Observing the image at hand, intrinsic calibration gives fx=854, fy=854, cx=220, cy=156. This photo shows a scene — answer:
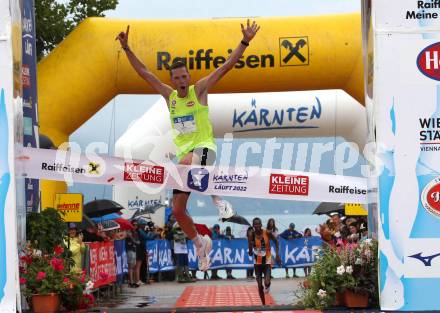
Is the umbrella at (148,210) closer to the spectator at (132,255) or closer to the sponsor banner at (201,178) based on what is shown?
the spectator at (132,255)

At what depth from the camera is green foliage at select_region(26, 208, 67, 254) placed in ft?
26.5

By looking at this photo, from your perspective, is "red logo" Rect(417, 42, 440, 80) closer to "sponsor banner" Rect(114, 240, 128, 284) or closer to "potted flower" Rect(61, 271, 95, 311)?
"potted flower" Rect(61, 271, 95, 311)

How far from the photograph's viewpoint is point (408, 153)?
21.9 ft

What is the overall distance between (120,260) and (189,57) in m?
6.88

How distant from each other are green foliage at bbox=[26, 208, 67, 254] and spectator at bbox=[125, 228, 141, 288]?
9.88 metres

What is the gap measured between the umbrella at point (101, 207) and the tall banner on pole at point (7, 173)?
38.0ft

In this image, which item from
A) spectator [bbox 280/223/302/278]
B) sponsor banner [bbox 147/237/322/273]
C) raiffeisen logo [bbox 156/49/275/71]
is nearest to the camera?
raiffeisen logo [bbox 156/49/275/71]

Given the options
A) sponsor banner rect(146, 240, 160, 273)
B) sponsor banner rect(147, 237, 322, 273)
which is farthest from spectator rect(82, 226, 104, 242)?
sponsor banner rect(147, 237, 322, 273)

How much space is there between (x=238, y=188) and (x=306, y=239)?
577 inches

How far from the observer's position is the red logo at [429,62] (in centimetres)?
667

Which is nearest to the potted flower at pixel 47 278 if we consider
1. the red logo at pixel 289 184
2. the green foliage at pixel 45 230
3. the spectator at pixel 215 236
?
the green foliage at pixel 45 230

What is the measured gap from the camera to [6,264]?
6613mm

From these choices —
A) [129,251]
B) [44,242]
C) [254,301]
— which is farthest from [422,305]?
[129,251]

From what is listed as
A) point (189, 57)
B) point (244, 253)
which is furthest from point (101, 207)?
point (189, 57)
